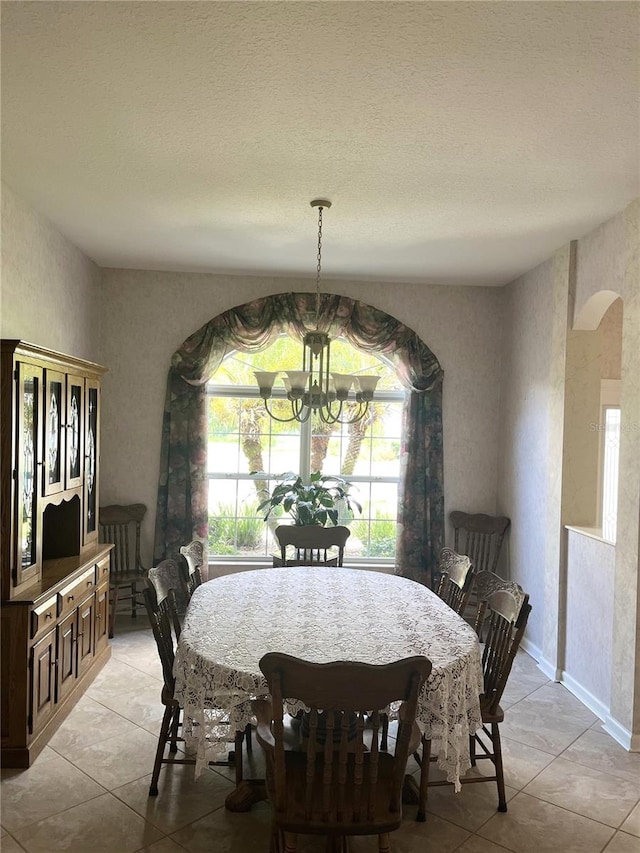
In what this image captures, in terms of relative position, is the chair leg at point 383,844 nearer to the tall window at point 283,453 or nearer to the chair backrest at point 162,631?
the chair backrest at point 162,631

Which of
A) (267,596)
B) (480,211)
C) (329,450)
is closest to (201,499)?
(329,450)

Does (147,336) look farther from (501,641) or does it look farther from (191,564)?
(501,641)

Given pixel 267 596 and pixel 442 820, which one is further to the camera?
pixel 267 596

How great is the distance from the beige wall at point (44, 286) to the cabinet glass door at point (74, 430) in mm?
373

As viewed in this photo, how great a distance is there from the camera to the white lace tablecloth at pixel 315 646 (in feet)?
7.84

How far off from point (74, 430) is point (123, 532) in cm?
161

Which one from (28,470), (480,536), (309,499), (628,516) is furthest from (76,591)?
(480,536)

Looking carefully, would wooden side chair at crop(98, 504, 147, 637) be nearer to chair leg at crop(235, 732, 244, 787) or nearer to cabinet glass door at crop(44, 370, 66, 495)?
cabinet glass door at crop(44, 370, 66, 495)

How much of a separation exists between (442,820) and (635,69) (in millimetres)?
2932

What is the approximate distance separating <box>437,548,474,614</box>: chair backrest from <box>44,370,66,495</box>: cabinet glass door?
2212mm

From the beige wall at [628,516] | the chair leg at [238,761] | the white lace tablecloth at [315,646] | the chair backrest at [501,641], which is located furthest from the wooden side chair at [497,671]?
the beige wall at [628,516]

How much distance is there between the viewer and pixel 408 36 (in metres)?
2.01

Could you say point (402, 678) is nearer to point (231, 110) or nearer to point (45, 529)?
point (231, 110)

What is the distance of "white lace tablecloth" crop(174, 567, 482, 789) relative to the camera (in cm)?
239
